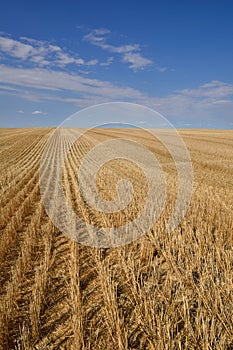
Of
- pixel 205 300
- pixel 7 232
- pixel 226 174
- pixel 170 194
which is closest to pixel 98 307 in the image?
pixel 205 300

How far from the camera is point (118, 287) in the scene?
13.4 ft

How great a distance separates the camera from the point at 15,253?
528 cm

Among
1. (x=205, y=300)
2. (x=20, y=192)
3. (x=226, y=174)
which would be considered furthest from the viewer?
(x=226, y=174)

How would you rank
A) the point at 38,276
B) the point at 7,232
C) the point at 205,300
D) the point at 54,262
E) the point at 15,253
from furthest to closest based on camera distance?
the point at 7,232 < the point at 15,253 < the point at 54,262 < the point at 38,276 < the point at 205,300

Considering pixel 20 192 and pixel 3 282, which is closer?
pixel 3 282

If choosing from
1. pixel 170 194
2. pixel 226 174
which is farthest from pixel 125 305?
pixel 226 174

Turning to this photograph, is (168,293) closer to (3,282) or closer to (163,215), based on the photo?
(3,282)

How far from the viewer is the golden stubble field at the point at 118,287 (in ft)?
9.90

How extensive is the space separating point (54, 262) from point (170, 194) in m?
4.84

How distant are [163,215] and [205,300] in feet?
11.0

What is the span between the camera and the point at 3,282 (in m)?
4.29

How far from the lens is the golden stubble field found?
3.02 meters

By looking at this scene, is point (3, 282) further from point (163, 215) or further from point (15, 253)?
point (163, 215)

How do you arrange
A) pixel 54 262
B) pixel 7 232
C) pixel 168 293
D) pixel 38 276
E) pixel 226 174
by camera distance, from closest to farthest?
pixel 168 293, pixel 38 276, pixel 54 262, pixel 7 232, pixel 226 174
